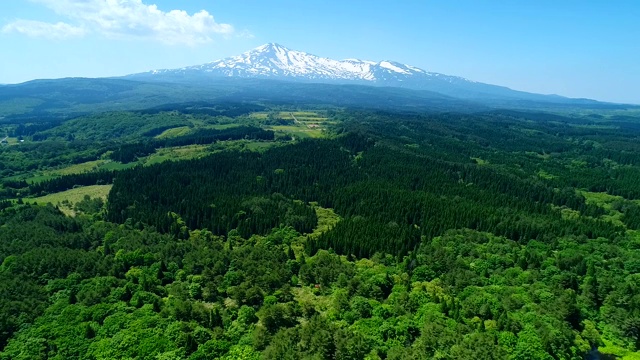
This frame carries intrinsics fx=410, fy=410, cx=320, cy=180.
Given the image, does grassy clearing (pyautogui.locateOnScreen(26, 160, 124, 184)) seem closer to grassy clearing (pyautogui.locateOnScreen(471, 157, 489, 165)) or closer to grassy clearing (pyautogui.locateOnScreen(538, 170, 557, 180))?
grassy clearing (pyautogui.locateOnScreen(471, 157, 489, 165))

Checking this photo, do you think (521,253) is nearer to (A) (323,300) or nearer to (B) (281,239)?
(A) (323,300)

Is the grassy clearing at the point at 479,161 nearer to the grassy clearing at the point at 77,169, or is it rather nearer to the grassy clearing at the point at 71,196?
the grassy clearing at the point at 71,196

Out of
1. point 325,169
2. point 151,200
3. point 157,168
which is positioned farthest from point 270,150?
point 151,200

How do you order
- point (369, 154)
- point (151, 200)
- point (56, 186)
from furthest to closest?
1. point (369, 154)
2. point (56, 186)
3. point (151, 200)

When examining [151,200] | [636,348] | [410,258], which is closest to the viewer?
[636,348]

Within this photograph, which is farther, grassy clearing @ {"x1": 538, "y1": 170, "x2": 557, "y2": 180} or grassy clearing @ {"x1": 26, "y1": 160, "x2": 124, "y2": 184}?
grassy clearing @ {"x1": 538, "y1": 170, "x2": 557, "y2": 180}

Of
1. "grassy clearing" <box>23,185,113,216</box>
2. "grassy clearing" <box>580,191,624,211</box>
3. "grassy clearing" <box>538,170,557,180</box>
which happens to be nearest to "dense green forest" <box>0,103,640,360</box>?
"grassy clearing" <box>580,191,624,211</box>

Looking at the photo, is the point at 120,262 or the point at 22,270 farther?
the point at 120,262
